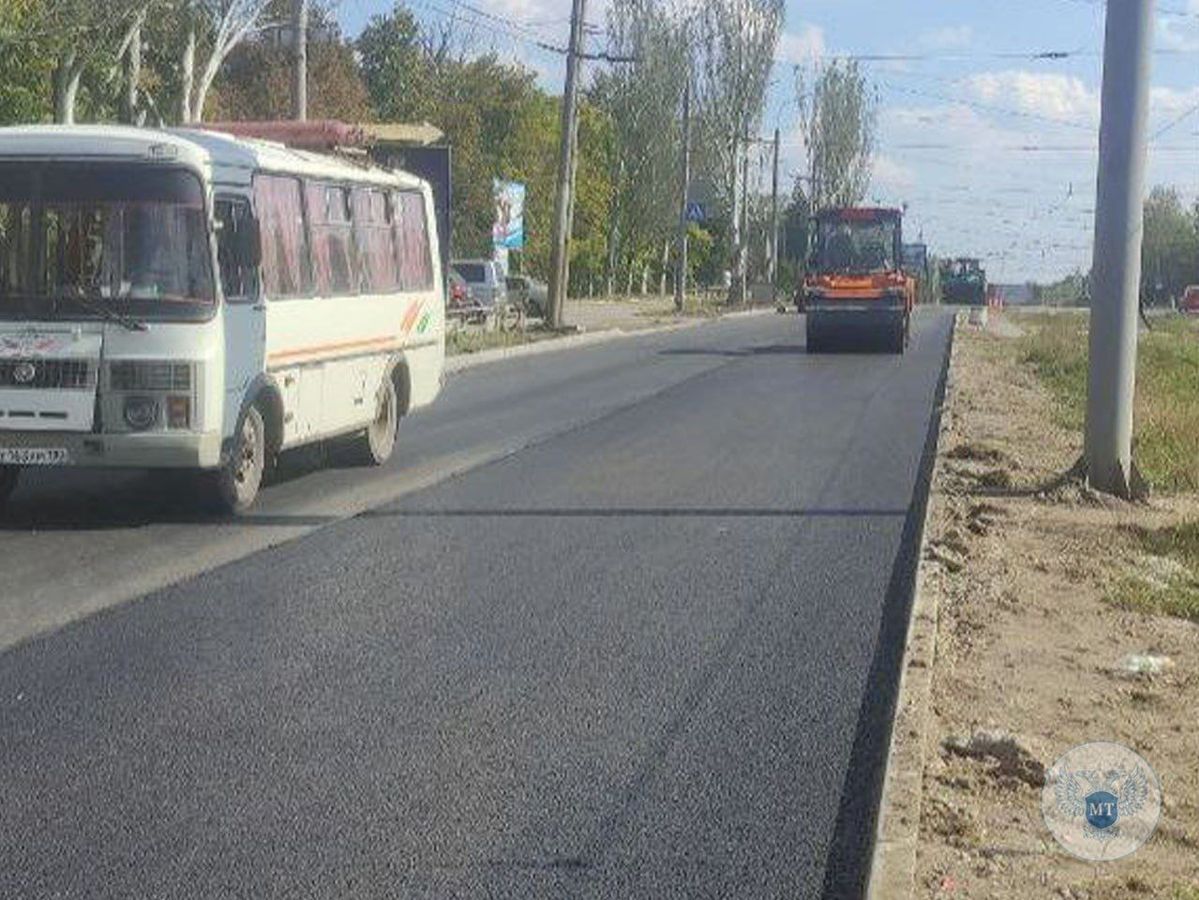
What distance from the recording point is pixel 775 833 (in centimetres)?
654

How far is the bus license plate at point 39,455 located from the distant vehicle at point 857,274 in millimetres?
29801

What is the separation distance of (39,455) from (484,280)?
41.8 metres

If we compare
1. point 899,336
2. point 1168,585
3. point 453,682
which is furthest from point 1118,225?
point 899,336

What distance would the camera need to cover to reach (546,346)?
143ft

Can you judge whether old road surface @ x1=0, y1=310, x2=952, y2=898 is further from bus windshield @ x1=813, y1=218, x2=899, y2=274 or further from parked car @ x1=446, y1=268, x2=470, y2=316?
parked car @ x1=446, y1=268, x2=470, y2=316

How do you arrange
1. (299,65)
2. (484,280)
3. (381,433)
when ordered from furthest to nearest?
1. (484,280)
2. (299,65)
3. (381,433)

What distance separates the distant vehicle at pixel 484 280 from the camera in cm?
5309

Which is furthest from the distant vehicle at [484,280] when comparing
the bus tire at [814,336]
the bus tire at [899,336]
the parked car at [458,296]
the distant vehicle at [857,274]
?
the bus tire at [899,336]

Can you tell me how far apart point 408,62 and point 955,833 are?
79.9 meters

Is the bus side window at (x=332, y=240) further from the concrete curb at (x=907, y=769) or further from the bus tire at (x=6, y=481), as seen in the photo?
the concrete curb at (x=907, y=769)

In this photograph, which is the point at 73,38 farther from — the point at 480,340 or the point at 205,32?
the point at 480,340

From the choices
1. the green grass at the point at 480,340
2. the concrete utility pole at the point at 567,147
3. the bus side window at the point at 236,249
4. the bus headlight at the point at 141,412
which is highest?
the concrete utility pole at the point at 567,147

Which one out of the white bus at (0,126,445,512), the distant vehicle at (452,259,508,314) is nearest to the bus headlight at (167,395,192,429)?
the white bus at (0,126,445,512)

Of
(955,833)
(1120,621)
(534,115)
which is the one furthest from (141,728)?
(534,115)
